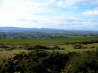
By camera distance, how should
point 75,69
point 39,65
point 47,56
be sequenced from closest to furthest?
1. point 75,69
2. point 39,65
3. point 47,56

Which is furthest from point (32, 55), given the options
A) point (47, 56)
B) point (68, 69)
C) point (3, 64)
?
point (68, 69)

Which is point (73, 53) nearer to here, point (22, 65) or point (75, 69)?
point (75, 69)

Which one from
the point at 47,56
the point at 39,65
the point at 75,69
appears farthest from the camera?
the point at 47,56

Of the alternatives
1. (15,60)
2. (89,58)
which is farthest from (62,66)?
(15,60)

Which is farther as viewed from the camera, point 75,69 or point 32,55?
point 32,55

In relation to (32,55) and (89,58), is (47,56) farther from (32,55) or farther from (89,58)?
(89,58)

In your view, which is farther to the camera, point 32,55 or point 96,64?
point 32,55

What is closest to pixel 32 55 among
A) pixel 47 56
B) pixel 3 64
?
pixel 47 56

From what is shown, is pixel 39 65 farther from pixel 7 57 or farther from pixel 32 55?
pixel 7 57
